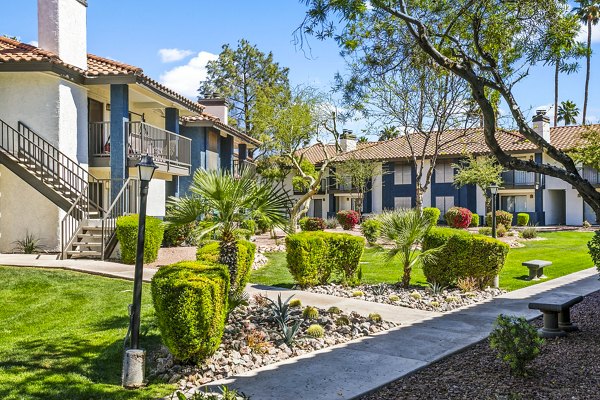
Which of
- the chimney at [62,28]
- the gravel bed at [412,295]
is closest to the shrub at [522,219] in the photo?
the gravel bed at [412,295]

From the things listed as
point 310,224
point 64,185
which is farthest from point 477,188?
point 64,185

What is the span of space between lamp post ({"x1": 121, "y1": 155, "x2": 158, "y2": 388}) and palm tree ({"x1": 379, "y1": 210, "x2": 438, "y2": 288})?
20.9 feet

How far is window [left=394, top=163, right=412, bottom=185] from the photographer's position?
1844 inches

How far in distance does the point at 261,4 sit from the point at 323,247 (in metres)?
5.17

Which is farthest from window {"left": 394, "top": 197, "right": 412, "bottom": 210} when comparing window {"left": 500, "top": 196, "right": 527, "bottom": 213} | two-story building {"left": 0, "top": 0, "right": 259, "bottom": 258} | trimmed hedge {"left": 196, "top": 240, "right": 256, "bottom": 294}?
trimmed hedge {"left": 196, "top": 240, "right": 256, "bottom": 294}

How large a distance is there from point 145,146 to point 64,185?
12.9ft

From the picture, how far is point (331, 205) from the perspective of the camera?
169 feet

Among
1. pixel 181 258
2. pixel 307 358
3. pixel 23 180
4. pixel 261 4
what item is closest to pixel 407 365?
pixel 307 358

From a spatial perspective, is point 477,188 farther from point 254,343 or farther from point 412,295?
point 254,343

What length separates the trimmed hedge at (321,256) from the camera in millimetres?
12117

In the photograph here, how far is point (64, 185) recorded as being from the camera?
16.8 metres

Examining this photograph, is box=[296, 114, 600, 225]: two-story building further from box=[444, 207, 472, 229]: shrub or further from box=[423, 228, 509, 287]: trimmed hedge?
box=[423, 228, 509, 287]: trimmed hedge

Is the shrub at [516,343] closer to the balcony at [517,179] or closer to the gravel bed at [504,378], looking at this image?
the gravel bed at [504,378]

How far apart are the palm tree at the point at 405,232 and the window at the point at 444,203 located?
34.1 m
